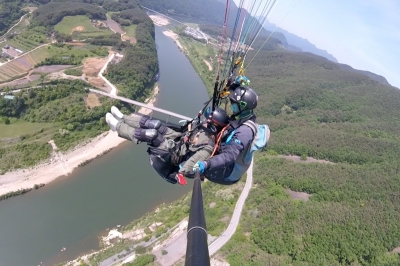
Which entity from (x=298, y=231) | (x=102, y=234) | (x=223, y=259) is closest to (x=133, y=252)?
(x=102, y=234)

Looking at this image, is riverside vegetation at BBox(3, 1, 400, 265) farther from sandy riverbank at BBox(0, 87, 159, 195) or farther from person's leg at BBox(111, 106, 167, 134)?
person's leg at BBox(111, 106, 167, 134)

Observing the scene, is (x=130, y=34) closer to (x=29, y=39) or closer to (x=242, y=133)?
(x=29, y=39)

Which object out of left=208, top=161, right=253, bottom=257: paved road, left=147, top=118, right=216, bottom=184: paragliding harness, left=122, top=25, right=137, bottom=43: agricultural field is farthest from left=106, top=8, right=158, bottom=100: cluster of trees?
left=147, top=118, right=216, bottom=184: paragliding harness

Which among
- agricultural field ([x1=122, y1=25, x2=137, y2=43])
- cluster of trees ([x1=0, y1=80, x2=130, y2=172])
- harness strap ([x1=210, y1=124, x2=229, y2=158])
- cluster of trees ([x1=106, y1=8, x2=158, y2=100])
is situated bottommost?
cluster of trees ([x1=0, y1=80, x2=130, y2=172])

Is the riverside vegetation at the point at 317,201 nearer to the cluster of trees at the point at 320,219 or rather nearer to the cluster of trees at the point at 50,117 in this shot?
the cluster of trees at the point at 320,219

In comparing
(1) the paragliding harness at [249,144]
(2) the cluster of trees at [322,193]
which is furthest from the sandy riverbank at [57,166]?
(1) the paragliding harness at [249,144]

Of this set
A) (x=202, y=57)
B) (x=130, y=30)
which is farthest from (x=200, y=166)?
(x=202, y=57)
